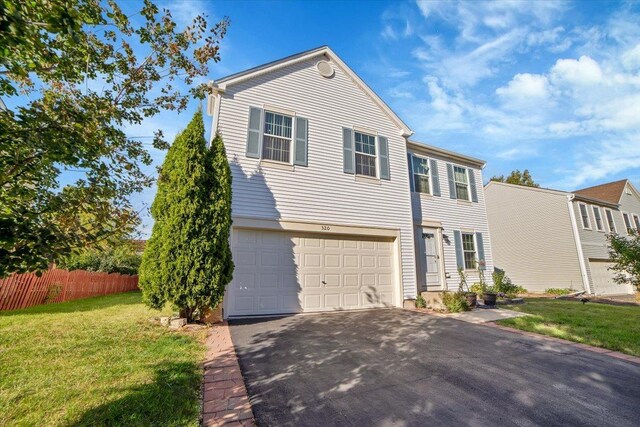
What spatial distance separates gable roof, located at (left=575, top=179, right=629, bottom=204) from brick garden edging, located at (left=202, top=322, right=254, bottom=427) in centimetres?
2939

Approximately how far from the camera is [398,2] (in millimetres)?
9484

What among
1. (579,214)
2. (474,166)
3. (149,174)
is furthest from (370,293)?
(579,214)

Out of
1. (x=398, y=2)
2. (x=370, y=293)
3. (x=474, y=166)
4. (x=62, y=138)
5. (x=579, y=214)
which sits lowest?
(x=370, y=293)

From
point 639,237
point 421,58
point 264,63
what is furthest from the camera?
point 639,237

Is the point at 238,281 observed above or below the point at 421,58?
below

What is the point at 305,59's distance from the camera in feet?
31.8

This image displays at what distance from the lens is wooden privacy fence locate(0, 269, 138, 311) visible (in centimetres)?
823

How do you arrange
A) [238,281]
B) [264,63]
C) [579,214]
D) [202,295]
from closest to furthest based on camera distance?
[202,295] < [238,281] < [264,63] < [579,214]

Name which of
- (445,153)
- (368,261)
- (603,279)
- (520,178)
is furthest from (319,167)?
(520,178)

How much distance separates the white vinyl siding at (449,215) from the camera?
11469 millimetres

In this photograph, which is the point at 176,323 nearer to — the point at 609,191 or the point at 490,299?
the point at 490,299

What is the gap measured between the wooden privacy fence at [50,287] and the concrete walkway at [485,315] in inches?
419

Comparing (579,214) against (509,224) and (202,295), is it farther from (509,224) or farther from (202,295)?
(202,295)

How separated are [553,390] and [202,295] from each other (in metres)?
6.03
